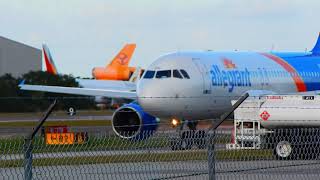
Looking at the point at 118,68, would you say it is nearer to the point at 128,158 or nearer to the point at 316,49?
the point at 316,49

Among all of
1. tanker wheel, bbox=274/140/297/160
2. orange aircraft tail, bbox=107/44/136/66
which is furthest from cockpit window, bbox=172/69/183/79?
orange aircraft tail, bbox=107/44/136/66

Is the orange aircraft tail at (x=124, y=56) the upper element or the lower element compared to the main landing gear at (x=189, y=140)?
lower

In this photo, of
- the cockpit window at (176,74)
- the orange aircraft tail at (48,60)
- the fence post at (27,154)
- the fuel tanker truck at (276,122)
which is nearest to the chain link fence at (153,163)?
the fuel tanker truck at (276,122)

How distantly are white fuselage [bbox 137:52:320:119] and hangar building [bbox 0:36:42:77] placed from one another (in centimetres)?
4150

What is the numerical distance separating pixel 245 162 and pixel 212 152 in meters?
5.18

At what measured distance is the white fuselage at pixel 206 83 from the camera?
92.5 ft

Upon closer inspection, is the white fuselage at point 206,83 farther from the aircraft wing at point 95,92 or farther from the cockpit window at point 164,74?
the aircraft wing at point 95,92

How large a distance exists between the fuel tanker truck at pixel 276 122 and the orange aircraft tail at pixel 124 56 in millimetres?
95908

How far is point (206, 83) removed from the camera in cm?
2939

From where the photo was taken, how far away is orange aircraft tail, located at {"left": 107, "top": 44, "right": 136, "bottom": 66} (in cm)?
11919

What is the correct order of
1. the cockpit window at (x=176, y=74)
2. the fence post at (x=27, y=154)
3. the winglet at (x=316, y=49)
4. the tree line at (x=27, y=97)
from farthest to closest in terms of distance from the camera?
the tree line at (x=27, y=97) → the winglet at (x=316, y=49) → the cockpit window at (x=176, y=74) → the fence post at (x=27, y=154)

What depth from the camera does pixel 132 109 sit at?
3089 centimetres

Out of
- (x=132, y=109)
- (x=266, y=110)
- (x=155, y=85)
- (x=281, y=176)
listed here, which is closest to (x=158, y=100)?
(x=155, y=85)

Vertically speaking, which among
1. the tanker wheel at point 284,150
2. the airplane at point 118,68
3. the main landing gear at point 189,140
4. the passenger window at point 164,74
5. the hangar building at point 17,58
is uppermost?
the passenger window at point 164,74
